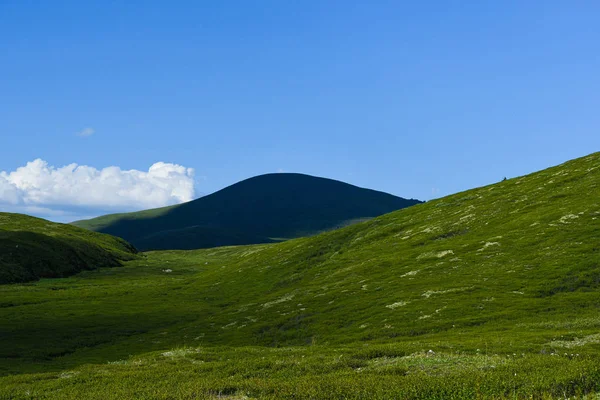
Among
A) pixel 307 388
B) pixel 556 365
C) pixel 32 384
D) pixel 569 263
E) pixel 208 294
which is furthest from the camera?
pixel 208 294

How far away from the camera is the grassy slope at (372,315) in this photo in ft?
84.4

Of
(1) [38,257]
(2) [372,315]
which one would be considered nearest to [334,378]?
(2) [372,315]

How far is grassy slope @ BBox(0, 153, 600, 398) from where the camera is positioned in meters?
25.7

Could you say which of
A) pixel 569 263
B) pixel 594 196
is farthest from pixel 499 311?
pixel 594 196

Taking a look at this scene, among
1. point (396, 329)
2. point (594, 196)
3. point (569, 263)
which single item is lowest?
point (396, 329)

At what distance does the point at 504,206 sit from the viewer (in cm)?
10888

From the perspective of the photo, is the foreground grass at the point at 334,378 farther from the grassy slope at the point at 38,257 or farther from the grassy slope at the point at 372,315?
the grassy slope at the point at 38,257

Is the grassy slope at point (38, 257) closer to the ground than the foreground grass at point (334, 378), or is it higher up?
higher up

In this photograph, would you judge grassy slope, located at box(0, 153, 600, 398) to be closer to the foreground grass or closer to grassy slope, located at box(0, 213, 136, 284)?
the foreground grass

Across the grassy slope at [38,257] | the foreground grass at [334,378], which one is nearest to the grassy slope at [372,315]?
the foreground grass at [334,378]

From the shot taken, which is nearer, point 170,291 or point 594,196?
point 594,196

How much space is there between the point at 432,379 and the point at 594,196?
81020mm

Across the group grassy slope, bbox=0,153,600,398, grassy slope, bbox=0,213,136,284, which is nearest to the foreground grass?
grassy slope, bbox=0,153,600,398

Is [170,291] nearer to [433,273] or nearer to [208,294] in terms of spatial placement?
[208,294]
